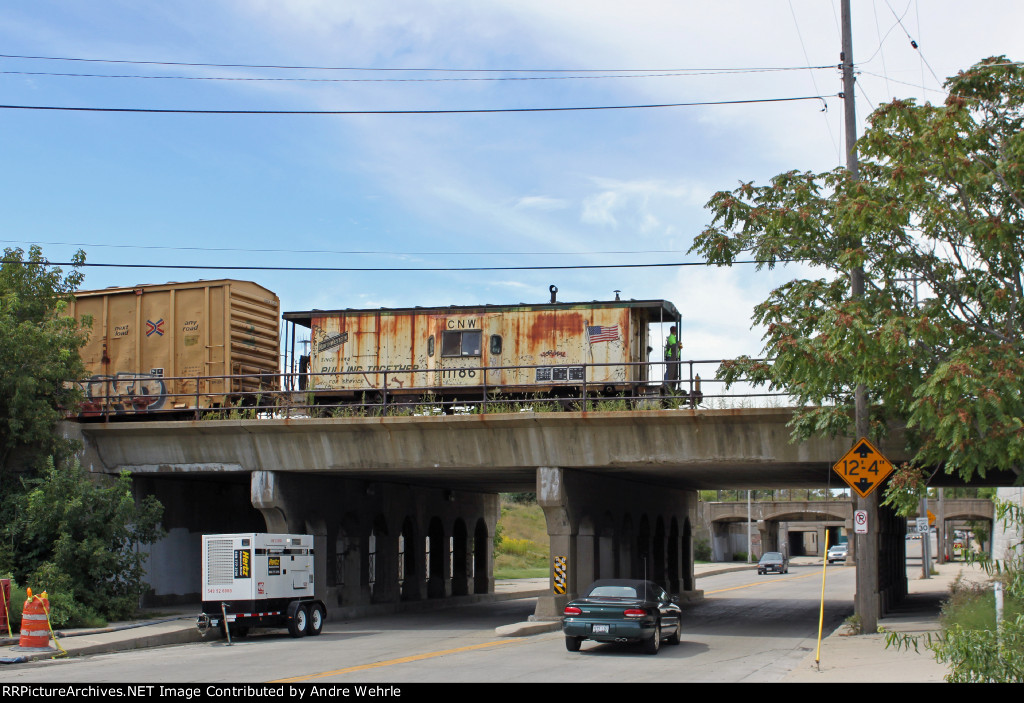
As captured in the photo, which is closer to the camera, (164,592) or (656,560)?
(164,592)

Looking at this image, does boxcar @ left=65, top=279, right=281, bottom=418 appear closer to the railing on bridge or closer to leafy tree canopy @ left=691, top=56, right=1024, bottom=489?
the railing on bridge

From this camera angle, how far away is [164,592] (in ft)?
97.1

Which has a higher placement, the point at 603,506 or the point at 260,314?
the point at 260,314

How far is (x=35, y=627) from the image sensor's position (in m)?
18.8

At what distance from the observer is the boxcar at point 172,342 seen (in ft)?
96.3

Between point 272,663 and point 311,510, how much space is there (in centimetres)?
1236

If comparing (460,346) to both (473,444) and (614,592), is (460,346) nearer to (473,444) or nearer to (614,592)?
(473,444)

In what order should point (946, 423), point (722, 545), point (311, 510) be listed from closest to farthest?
point (946, 423), point (311, 510), point (722, 545)

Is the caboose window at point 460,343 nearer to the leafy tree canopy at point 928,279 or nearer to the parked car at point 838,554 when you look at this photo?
the leafy tree canopy at point 928,279

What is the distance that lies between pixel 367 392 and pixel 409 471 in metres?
4.71

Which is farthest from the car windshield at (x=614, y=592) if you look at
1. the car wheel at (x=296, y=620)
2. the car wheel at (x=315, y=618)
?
the car wheel at (x=315, y=618)

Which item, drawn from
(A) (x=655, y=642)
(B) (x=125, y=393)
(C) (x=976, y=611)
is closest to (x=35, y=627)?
(A) (x=655, y=642)
